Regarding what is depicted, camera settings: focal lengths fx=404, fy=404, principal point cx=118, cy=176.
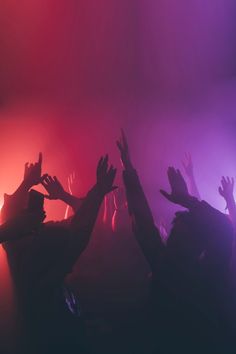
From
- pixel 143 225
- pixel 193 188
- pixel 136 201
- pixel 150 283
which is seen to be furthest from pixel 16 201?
pixel 193 188

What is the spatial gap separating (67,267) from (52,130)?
5.10 meters

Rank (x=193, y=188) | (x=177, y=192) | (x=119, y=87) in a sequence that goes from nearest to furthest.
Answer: (x=177, y=192)
(x=193, y=188)
(x=119, y=87)

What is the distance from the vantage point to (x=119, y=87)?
7.75m

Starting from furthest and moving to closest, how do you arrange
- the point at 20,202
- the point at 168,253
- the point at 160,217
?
the point at 160,217, the point at 20,202, the point at 168,253

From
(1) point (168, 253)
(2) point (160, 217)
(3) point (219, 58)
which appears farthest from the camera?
(3) point (219, 58)

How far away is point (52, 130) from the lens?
761 centimetres

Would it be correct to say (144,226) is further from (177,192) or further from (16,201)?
(16,201)

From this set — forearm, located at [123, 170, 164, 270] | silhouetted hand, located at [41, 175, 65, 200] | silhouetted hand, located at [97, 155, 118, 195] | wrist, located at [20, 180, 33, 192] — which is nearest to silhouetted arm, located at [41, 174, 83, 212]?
silhouetted hand, located at [41, 175, 65, 200]

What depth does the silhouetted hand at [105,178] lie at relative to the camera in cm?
296

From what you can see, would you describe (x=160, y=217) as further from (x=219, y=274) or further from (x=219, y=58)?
(x=219, y=58)

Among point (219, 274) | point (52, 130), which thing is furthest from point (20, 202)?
point (52, 130)

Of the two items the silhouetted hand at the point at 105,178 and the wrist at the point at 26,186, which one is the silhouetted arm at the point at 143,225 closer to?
the silhouetted hand at the point at 105,178

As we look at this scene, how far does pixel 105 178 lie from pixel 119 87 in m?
5.04

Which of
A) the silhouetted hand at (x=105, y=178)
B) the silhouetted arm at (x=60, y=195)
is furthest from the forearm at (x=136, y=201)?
the silhouetted arm at (x=60, y=195)
